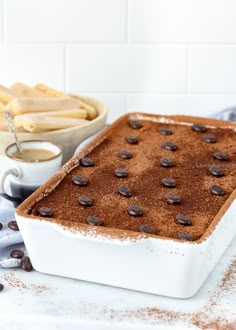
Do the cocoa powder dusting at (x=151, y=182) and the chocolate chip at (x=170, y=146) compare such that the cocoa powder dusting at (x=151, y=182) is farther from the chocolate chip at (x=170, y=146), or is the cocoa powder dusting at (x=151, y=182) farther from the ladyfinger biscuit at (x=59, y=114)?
the ladyfinger biscuit at (x=59, y=114)

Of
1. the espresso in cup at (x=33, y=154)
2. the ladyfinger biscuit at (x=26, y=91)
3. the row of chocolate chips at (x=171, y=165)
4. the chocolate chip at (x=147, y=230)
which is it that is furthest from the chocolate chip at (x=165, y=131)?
the chocolate chip at (x=147, y=230)

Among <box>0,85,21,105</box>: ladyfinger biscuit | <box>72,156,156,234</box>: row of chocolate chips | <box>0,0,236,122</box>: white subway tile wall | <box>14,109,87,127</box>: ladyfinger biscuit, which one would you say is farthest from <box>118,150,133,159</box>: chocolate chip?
<box>0,0,236,122</box>: white subway tile wall

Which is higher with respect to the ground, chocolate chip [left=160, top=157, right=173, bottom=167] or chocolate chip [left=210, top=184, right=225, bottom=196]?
chocolate chip [left=160, top=157, right=173, bottom=167]

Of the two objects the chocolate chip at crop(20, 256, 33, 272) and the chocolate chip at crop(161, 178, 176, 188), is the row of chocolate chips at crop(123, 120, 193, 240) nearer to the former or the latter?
the chocolate chip at crop(161, 178, 176, 188)

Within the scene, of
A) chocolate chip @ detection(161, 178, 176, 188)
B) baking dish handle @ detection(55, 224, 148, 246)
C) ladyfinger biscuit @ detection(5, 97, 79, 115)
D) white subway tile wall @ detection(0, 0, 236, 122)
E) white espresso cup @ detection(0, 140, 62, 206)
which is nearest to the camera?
baking dish handle @ detection(55, 224, 148, 246)

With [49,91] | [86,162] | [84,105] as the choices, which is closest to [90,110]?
[84,105]

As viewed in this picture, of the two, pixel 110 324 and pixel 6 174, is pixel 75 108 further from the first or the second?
pixel 110 324

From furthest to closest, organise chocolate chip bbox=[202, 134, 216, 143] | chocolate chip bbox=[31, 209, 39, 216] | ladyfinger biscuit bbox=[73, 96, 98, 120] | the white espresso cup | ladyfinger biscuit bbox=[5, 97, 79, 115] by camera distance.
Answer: ladyfinger biscuit bbox=[73, 96, 98, 120] < ladyfinger biscuit bbox=[5, 97, 79, 115] < chocolate chip bbox=[202, 134, 216, 143] < the white espresso cup < chocolate chip bbox=[31, 209, 39, 216]
